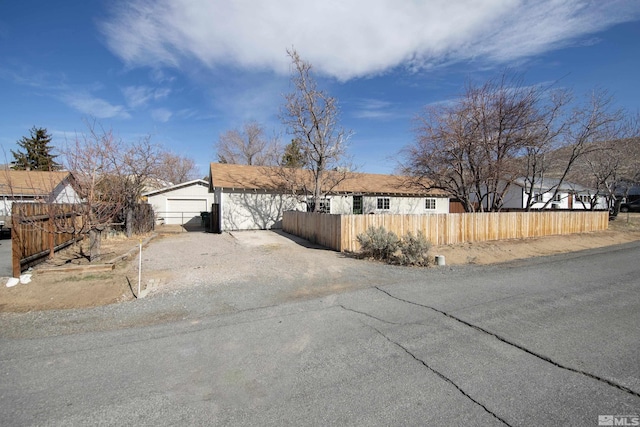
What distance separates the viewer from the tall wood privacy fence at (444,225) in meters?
11.0

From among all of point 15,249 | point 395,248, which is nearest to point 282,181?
point 395,248

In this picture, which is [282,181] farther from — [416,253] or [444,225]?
[416,253]

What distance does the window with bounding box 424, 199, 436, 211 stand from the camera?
81.7 feet

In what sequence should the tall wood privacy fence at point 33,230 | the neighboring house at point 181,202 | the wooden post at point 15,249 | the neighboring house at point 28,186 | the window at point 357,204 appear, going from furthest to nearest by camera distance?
the neighboring house at point 181,202 → the window at point 357,204 → the neighboring house at point 28,186 → the tall wood privacy fence at point 33,230 → the wooden post at point 15,249

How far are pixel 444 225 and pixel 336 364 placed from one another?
11.0m

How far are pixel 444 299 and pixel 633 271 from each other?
243 inches

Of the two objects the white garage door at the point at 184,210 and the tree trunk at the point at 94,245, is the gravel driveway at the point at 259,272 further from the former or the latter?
the white garage door at the point at 184,210

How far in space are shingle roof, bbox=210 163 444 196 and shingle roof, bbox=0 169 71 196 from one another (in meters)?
8.30

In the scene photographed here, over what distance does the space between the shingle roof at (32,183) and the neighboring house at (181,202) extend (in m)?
6.62

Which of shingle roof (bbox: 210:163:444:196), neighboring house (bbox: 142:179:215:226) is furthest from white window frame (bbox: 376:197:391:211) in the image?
neighboring house (bbox: 142:179:215:226)

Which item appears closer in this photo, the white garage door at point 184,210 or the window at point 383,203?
the window at point 383,203

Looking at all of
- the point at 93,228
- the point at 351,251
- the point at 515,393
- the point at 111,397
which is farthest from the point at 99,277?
the point at 515,393

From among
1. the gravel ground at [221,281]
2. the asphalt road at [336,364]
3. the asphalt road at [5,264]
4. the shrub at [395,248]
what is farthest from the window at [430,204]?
the asphalt road at [5,264]

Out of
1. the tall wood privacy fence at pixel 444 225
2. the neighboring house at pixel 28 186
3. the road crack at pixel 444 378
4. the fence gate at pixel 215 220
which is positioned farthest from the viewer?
the fence gate at pixel 215 220
